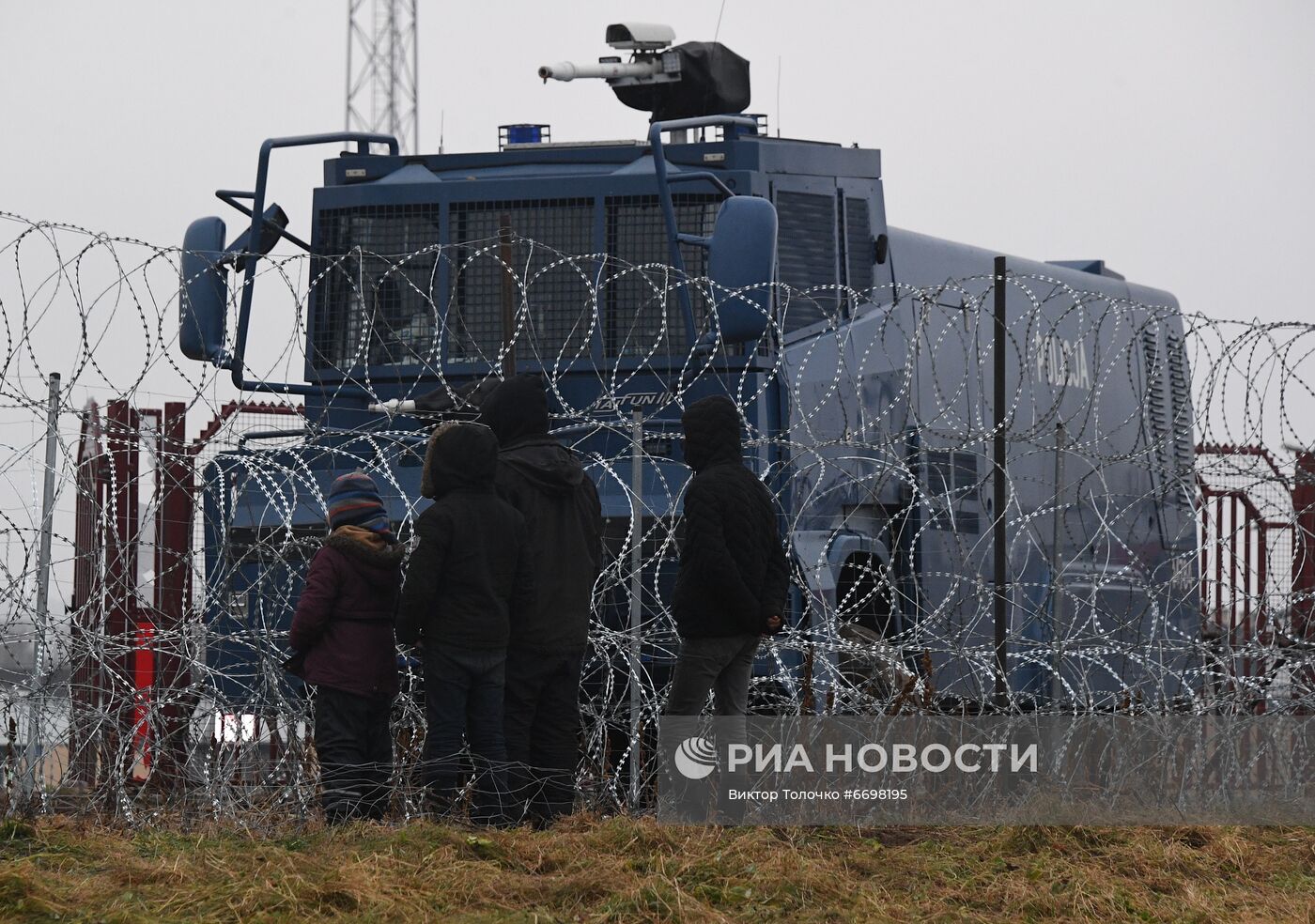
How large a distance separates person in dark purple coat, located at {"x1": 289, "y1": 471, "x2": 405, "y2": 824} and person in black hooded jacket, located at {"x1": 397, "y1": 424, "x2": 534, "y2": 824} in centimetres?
22

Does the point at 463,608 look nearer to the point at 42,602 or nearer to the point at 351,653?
the point at 351,653

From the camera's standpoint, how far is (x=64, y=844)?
6.31 m

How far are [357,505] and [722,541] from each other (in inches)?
53.8

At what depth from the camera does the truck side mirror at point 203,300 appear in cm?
872

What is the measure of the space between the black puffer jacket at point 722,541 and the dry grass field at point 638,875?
83 cm

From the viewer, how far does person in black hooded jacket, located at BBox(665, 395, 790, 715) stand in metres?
7.09

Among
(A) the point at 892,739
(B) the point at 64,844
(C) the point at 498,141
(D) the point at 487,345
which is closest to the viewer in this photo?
(B) the point at 64,844

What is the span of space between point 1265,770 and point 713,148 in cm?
384

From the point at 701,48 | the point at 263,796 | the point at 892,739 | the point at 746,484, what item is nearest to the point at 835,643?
the point at 892,739

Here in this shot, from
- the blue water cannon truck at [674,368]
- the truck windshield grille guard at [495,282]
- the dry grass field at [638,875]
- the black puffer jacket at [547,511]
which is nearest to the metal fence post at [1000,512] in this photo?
the blue water cannon truck at [674,368]

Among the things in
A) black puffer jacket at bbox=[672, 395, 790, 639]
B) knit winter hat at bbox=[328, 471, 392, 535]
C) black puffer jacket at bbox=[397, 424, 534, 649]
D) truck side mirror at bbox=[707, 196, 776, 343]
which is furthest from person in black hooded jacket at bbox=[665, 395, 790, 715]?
knit winter hat at bbox=[328, 471, 392, 535]

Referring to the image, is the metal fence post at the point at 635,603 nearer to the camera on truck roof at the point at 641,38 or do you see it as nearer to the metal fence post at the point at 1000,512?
the metal fence post at the point at 1000,512

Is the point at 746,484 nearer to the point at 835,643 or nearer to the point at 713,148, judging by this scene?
the point at 835,643

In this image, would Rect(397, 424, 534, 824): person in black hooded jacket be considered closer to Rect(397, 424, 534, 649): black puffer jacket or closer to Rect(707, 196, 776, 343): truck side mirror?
Rect(397, 424, 534, 649): black puffer jacket
